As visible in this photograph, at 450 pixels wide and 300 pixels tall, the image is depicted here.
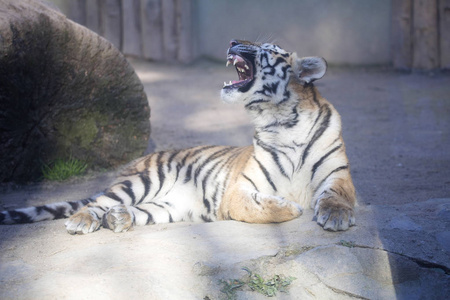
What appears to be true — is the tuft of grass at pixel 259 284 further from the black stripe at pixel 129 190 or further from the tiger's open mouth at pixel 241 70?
the black stripe at pixel 129 190

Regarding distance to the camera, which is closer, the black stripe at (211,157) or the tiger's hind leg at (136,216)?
the tiger's hind leg at (136,216)

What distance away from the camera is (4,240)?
10.8 feet

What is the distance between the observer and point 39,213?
12.6 ft

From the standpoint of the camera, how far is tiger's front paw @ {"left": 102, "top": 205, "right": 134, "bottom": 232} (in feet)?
11.5

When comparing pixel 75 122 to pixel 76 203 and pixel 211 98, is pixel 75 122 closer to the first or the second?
pixel 76 203

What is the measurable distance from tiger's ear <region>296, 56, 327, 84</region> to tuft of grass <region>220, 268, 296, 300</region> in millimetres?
1491

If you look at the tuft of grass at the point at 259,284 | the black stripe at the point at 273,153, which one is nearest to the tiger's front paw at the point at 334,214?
the tuft of grass at the point at 259,284

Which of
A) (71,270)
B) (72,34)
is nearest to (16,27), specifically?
(72,34)

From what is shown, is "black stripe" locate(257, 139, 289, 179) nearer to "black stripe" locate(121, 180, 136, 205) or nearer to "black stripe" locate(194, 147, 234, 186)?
"black stripe" locate(194, 147, 234, 186)

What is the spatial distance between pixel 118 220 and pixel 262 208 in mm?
923

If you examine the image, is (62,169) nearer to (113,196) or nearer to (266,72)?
(113,196)

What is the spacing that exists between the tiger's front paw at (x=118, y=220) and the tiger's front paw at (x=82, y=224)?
0.07 metres

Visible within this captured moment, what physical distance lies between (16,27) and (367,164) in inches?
133

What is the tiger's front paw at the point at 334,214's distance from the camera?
117 inches
